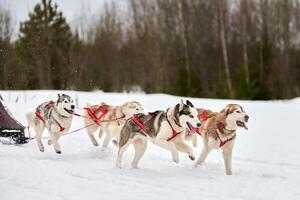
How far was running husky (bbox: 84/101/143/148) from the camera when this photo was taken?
7333 millimetres

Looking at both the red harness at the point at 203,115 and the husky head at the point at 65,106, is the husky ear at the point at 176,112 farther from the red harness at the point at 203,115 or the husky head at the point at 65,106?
the husky head at the point at 65,106

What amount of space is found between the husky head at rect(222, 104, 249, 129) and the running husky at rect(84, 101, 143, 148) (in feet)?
6.84

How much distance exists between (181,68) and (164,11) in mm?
3827

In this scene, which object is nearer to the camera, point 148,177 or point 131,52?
point 148,177

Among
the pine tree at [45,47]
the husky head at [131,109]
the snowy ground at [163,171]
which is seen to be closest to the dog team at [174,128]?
the snowy ground at [163,171]

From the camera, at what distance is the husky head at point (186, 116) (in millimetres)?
5469

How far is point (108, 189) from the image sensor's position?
14.7 feet

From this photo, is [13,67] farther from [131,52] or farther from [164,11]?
[131,52]

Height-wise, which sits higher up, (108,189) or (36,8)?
(36,8)

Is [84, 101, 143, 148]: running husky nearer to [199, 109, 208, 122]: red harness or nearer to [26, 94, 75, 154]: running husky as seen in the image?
[26, 94, 75, 154]: running husky

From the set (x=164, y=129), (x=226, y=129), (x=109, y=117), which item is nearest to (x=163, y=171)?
(x=164, y=129)

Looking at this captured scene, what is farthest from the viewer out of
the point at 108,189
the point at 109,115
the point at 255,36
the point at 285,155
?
the point at 255,36

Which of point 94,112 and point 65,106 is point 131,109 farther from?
point 65,106

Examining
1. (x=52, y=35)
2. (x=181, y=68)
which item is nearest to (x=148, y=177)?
(x=181, y=68)
